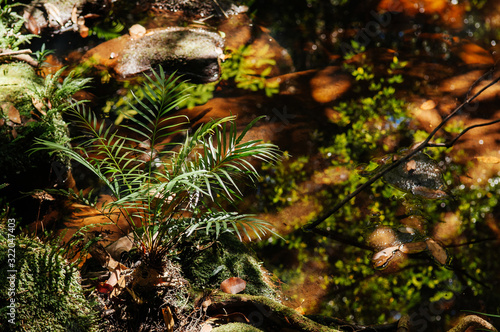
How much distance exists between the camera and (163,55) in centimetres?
417

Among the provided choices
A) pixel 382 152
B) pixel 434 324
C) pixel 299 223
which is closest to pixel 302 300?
pixel 299 223

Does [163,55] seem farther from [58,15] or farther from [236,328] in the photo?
[236,328]

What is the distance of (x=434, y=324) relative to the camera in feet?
8.13

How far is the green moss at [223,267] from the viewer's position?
2.36 m

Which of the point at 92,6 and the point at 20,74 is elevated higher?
the point at 92,6

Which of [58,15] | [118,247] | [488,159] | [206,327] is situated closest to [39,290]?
[118,247]

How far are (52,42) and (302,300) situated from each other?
4.07 meters

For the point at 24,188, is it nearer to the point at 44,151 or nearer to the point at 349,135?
the point at 44,151

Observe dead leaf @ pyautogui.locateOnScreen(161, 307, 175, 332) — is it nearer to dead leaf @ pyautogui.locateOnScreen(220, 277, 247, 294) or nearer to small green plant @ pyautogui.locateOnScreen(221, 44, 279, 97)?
dead leaf @ pyautogui.locateOnScreen(220, 277, 247, 294)

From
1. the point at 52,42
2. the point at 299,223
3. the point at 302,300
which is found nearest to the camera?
the point at 302,300

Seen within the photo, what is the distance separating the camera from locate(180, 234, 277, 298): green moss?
7.75 feet

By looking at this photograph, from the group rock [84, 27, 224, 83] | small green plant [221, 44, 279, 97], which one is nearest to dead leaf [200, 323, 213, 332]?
small green plant [221, 44, 279, 97]

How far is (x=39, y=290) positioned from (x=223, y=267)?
43.2 inches

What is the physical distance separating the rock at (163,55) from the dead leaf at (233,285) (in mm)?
2457
